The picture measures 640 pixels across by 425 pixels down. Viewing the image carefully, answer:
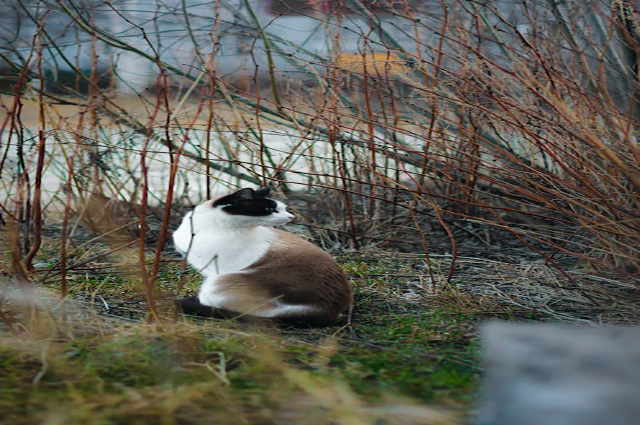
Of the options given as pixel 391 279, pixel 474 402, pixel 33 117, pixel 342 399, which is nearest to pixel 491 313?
pixel 391 279

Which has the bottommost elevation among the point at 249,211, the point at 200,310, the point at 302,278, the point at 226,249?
the point at 200,310

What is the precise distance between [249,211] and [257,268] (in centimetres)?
22

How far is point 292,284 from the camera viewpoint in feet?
8.03

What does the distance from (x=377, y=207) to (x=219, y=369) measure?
216 centimetres

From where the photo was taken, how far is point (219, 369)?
76.4 inches

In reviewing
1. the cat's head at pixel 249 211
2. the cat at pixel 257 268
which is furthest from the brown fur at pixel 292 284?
the cat's head at pixel 249 211

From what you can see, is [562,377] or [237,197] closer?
[562,377]

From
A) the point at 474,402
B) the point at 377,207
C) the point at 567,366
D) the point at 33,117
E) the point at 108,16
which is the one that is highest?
the point at 108,16

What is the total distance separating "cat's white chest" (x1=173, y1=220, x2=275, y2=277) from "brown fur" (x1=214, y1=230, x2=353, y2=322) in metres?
0.04

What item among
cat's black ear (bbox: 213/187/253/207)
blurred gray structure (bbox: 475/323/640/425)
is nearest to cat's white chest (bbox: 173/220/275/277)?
cat's black ear (bbox: 213/187/253/207)

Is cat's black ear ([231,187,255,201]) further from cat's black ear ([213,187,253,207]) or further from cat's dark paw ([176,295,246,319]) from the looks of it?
cat's dark paw ([176,295,246,319])

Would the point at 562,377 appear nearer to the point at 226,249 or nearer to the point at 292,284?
the point at 292,284

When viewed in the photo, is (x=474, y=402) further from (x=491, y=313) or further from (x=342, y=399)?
(x=491, y=313)

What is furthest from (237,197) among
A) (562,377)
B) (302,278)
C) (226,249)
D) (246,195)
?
(562,377)
